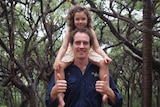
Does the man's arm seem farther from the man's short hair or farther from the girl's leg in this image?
the man's short hair

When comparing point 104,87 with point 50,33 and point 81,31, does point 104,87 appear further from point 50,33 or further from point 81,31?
point 50,33

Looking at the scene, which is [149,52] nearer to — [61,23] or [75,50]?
[75,50]

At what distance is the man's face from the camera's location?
7.97 ft

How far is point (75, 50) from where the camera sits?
8.03 feet

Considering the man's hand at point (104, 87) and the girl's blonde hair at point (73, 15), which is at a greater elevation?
the girl's blonde hair at point (73, 15)

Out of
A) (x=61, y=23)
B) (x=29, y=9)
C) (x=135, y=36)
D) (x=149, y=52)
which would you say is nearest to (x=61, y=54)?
(x=149, y=52)

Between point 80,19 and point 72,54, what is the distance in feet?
0.97

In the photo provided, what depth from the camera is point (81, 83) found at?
8.00ft

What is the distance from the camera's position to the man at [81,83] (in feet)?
7.89

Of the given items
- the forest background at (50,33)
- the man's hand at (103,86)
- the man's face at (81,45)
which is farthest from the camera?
the forest background at (50,33)

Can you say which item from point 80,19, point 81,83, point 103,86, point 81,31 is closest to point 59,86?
point 81,83

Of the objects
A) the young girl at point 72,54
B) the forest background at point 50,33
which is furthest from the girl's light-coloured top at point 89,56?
the forest background at point 50,33

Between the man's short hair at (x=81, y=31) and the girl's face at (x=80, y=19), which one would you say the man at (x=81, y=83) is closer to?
the man's short hair at (x=81, y=31)

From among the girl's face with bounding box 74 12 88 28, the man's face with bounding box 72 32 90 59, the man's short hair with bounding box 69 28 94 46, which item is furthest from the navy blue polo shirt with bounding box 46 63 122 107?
the girl's face with bounding box 74 12 88 28
